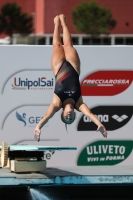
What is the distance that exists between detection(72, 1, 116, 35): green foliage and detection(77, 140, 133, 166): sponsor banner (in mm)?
47150

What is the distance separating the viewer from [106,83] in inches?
404

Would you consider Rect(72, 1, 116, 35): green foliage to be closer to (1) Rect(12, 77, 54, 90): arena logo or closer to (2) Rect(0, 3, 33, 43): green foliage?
(2) Rect(0, 3, 33, 43): green foliage

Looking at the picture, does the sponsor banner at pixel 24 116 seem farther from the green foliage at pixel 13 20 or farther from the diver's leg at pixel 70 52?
the green foliage at pixel 13 20

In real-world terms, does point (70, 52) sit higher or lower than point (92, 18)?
lower

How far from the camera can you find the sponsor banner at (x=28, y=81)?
10.0m

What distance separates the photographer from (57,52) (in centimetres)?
890

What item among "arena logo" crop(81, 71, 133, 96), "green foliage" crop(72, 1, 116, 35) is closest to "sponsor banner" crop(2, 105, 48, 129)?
"arena logo" crop(81, 71, 133, 96)

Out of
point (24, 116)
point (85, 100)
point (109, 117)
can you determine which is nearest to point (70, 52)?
point (85, 100)

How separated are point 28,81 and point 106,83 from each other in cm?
115

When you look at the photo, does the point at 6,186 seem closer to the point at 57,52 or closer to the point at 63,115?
the point at 63,115

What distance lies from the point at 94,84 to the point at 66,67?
4.96 ft

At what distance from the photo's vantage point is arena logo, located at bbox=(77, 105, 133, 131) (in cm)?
1017

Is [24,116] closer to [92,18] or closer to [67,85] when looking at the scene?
[67,85]

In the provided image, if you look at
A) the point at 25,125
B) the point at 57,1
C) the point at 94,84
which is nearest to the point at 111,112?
the point at 94,84
